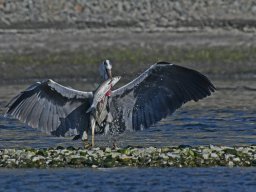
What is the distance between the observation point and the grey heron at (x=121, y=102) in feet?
54.1

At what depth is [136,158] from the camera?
607 inches

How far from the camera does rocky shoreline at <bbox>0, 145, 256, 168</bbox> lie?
601 inches

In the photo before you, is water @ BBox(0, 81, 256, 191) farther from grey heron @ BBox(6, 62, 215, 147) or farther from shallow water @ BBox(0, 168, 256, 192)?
grey heron @ BBox(6, 62, 215, 147)

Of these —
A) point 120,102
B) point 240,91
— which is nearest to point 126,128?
point 120,102

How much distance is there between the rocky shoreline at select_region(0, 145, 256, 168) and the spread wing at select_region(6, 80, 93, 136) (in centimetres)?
Answer: 90

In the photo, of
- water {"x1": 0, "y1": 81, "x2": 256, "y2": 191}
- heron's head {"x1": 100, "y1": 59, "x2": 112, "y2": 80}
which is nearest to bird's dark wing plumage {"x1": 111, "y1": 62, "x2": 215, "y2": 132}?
heron's head {"x1": 100, "y1": 59, "x2": 112, "y2": 80}

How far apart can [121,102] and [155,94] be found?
509 millimetres

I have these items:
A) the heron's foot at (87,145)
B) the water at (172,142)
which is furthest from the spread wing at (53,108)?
the water at (172,142)

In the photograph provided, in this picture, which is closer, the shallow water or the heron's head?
the shallow water

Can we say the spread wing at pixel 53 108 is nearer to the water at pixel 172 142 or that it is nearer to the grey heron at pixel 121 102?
the grey heron at pixel 121 102

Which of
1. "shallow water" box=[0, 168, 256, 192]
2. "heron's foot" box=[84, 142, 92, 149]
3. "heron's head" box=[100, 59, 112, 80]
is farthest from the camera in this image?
"heron's foot" box=[84, 142, 92, 149]

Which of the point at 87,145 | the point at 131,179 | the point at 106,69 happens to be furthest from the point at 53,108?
the point at 131,179

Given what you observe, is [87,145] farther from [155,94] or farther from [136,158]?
[136,158]

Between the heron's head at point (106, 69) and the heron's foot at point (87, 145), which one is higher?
the heron's head at point (106, 69)
